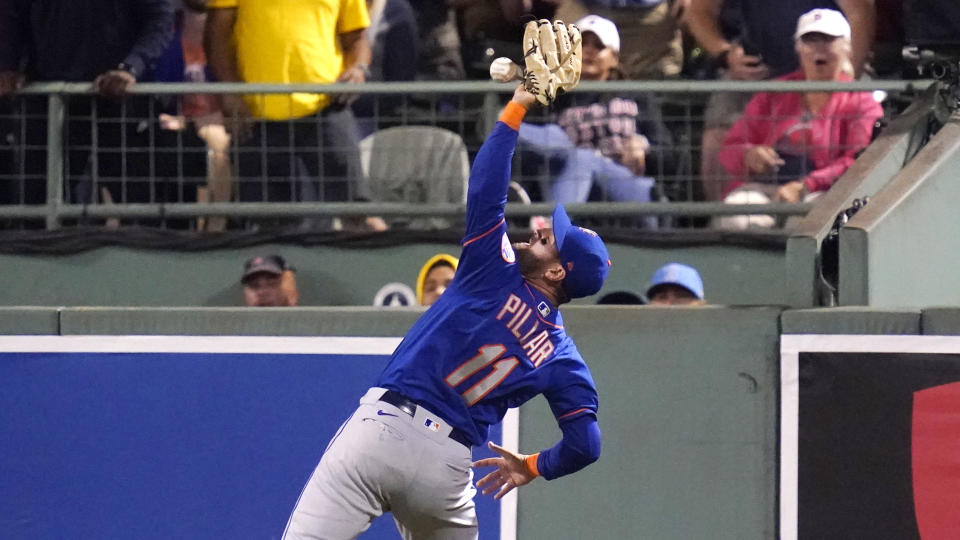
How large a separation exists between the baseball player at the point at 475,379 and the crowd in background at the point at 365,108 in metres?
2.45

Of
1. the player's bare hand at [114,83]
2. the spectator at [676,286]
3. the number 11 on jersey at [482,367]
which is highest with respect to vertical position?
the player's bare hand at [114,83]

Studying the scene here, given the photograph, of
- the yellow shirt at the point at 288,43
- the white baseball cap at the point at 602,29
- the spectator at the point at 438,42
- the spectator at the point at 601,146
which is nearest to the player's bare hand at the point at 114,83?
the yellow shirt at the point at 288,43

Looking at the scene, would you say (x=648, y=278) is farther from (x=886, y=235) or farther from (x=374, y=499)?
(x=374, y=499)

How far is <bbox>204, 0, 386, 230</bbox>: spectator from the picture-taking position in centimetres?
816

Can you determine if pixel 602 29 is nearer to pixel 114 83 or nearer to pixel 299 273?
pixel 299 273

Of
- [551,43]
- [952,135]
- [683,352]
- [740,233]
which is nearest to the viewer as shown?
[551,43]

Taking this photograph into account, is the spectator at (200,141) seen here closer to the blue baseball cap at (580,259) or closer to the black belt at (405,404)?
the black belt at (405,404)

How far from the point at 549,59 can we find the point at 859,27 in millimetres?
3394

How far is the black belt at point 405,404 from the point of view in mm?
5578

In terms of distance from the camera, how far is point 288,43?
27.4 feet

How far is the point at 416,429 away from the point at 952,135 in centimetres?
344

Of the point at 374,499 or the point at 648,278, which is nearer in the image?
the point at 374,499

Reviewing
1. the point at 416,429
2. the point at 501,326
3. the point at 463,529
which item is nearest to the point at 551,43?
the point at 501,326

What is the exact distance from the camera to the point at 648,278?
27.1ft
